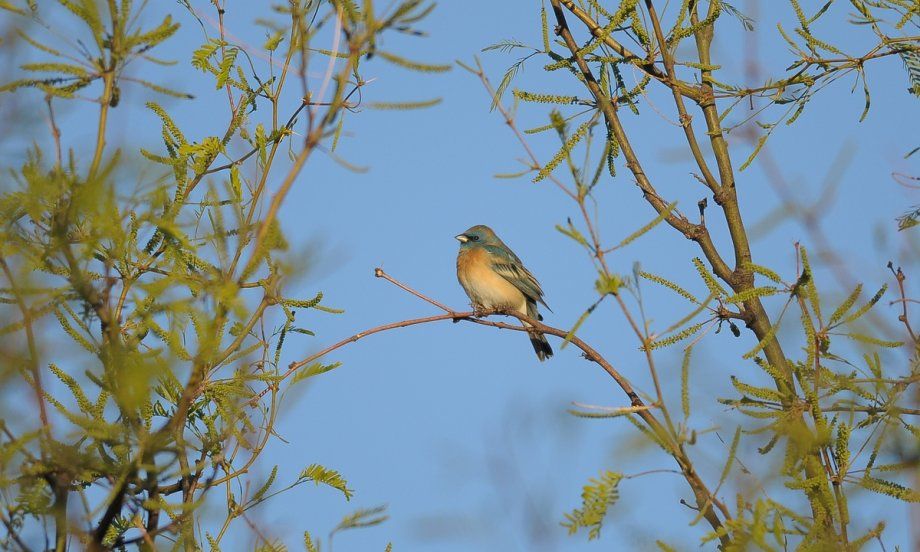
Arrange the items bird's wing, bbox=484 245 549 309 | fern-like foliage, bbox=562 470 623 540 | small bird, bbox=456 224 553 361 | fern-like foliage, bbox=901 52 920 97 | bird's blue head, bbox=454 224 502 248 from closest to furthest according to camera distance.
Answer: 1. fern-like foliage, bbox=562 470 623 540
2. fern-like foliage, bbox=901 52 920 97
3. small bird, bbox=456 224 553 361
4. bird's wing, bbox=484 245 549 309
5. bird's blue head, bbox=454 224 502 248

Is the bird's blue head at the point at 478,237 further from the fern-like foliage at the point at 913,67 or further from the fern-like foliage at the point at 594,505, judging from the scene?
the fern-like foliage at the point at 594,505

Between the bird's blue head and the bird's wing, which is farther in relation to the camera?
the bird's blue head

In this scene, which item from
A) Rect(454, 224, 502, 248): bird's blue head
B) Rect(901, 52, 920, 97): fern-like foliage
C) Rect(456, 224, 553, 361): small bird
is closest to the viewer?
Rect(901, 52, 920, 97): fern-like foliage

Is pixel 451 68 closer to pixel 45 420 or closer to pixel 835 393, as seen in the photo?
pixel 45 420

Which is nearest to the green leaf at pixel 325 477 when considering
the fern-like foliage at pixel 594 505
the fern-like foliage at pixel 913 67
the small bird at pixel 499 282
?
the fern-like foliage at pixel 594 505

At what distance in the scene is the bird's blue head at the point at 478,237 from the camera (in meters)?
10.5

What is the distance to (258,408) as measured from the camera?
124 inches

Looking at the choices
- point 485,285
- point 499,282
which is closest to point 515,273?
point 499,282

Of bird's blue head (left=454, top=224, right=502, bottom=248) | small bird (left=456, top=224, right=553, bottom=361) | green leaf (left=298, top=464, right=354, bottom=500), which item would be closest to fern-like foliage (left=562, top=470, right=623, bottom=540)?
green leaf (left=298, top=464, right=354, bottom=500)

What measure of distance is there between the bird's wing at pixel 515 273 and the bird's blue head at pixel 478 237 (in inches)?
14.9

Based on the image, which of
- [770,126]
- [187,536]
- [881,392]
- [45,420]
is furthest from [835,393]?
[45,420]

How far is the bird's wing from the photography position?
975 centimetres

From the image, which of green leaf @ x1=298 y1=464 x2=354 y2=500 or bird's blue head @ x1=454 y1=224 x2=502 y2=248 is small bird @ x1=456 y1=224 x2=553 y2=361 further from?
green leaf @ x1=298 y1=464 x2=354 y2=500

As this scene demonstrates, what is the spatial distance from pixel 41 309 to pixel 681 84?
286cm
